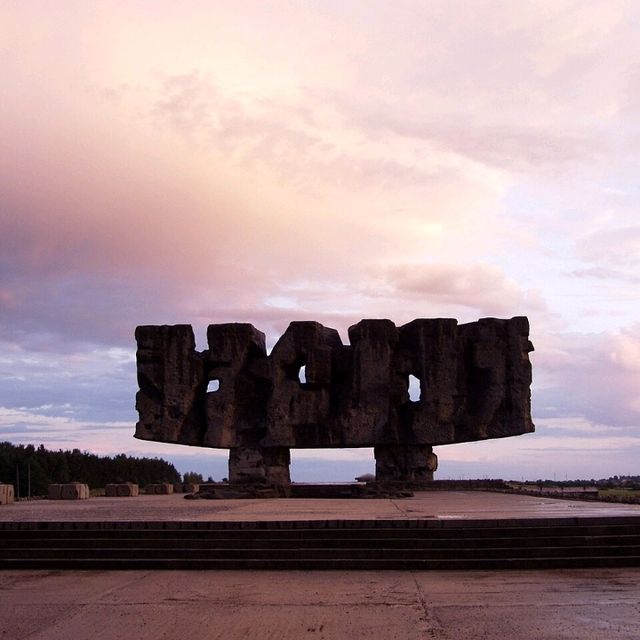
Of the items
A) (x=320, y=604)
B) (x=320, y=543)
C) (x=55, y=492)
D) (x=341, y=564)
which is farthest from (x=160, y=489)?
(x=320, y=604)

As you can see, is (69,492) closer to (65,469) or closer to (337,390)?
(337,390)

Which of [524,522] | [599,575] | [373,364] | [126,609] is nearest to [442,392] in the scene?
[373,364]

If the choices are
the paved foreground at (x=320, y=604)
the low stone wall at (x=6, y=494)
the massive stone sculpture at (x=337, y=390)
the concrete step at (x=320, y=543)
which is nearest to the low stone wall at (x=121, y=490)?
the massive stone sculpture at (x=337, y=390)

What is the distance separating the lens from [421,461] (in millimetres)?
21844

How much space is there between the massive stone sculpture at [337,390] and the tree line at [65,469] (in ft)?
109

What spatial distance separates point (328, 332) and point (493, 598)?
14.8 meters

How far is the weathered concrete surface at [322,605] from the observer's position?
7254 mm

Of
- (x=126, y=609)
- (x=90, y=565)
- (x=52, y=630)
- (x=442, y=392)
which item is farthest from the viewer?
(x=442, y=392)

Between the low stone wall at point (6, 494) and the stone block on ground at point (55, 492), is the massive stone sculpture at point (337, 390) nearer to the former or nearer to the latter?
the low stone wall at point (6, 494)

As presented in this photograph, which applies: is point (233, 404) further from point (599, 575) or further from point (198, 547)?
point (599, 575)

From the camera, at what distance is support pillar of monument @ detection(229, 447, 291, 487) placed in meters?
22.4

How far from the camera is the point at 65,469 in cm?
6147

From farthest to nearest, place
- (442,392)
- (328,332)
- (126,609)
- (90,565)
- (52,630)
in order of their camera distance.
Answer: (328,332), (442,392), (90,565), (126,609), (52,630)

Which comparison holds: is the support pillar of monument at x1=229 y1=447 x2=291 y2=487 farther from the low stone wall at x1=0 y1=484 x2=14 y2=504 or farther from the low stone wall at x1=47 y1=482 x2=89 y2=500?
the low stone wall at x1=0 y1=484 x2=14 y2=504
